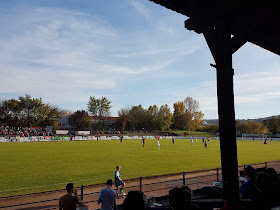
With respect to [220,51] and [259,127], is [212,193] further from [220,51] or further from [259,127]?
[259,127]

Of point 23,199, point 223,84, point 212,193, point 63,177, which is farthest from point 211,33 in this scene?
point 63,177

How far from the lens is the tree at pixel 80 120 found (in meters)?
105

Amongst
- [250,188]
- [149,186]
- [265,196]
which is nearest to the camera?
[265,196]

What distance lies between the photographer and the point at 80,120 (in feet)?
342

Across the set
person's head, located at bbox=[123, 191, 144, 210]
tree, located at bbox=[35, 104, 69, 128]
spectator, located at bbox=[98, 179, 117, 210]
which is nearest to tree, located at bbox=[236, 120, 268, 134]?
tree, located at bbox=[35, 104, 69, 128]

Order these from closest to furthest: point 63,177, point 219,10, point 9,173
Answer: point 219,10 → point 63,177 → point 9,173

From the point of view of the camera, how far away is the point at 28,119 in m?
93.1

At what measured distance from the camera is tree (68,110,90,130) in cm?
10469

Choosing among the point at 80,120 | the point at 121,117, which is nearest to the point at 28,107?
the point at 80,120

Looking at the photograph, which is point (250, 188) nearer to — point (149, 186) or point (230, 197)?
point (230, 197)

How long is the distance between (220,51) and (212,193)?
434 cm

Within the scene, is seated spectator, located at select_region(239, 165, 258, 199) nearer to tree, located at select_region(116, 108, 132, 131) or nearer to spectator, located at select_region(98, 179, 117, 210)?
spectator, located at select_region(98, 179, 117, 210)

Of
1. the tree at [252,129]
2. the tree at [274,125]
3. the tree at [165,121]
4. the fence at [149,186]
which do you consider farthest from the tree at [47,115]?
the fence at [149,186]

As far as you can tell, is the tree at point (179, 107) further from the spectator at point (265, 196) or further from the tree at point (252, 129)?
the spectator at point (265, 196)
